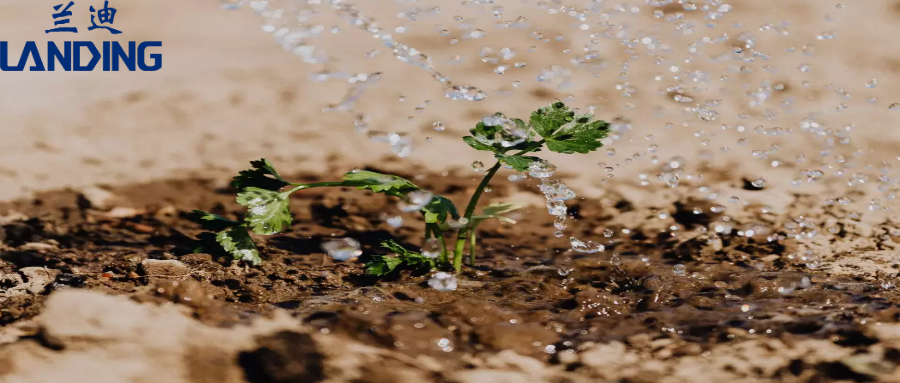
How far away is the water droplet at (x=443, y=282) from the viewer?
2123 millimetres

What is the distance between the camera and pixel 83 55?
384 centimetres

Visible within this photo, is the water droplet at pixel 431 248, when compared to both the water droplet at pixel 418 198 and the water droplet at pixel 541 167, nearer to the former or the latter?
the water droplet at pixel 418 198

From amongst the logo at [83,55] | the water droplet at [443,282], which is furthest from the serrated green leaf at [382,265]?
the logo at [83,55]

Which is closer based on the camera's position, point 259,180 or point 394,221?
point 259,180

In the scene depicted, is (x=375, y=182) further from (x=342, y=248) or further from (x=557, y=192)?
(x=557, y=192)

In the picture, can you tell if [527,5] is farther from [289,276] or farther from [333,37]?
[289,276]

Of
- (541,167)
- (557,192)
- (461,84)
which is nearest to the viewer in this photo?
(541,167)

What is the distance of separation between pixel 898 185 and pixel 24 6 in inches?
156

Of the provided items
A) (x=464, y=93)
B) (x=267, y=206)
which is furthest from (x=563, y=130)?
(x=464, y=93)

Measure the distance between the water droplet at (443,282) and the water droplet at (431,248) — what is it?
54 millimetres

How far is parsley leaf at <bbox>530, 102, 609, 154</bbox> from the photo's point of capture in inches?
83.7

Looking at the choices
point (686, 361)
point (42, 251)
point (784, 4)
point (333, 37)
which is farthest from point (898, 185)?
point (42, 251)

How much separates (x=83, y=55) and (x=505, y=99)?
6.43 ft

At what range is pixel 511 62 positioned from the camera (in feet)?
12.8
